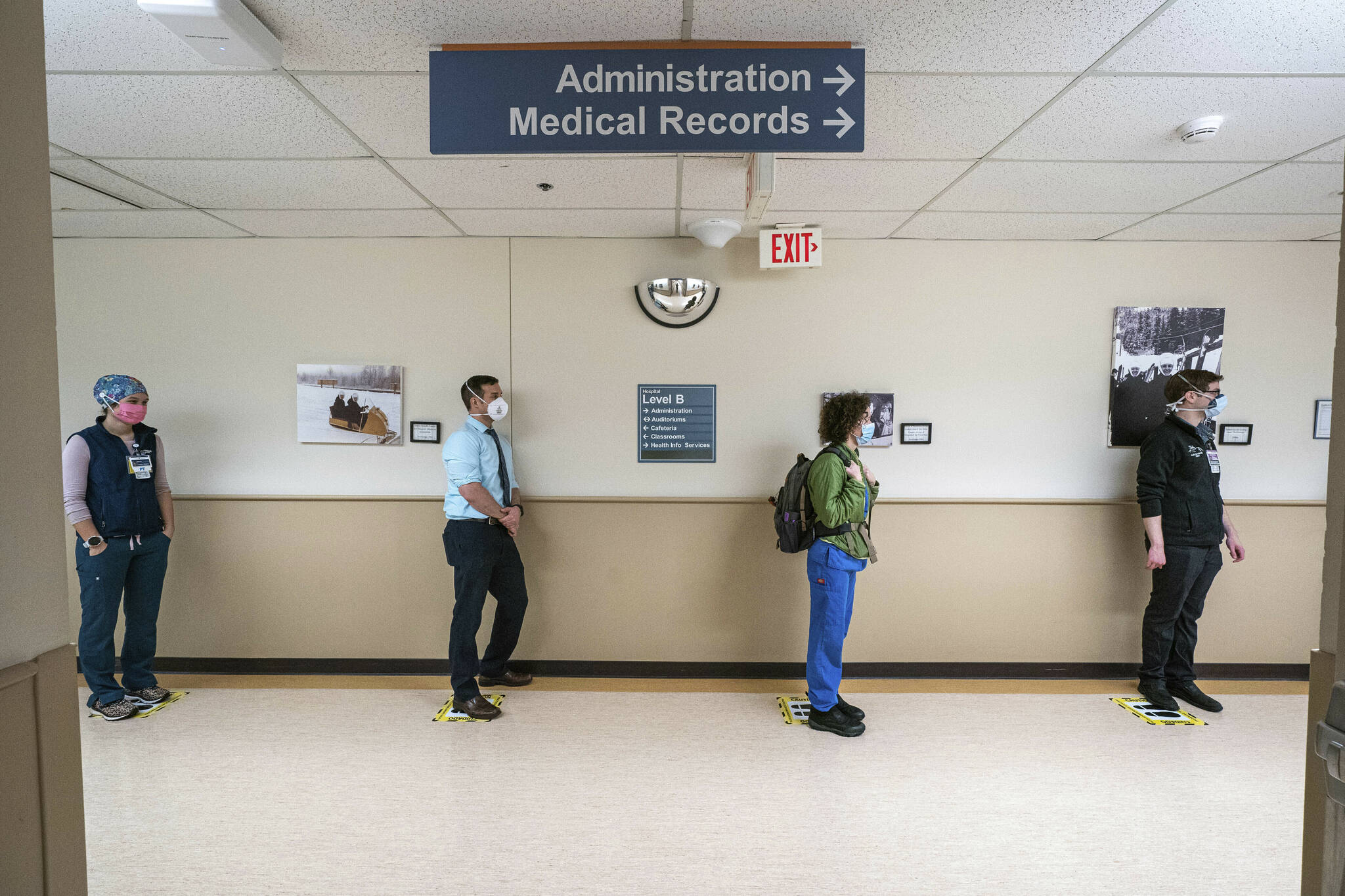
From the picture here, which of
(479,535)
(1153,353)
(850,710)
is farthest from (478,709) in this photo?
(1153,353)

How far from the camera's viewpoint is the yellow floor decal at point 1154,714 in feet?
11.1

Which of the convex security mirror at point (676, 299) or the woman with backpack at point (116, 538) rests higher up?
the convex security mirror at point (676, 299)

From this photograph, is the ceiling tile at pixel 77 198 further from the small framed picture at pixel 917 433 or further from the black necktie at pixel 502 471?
the small framed picture at pixel 917 433

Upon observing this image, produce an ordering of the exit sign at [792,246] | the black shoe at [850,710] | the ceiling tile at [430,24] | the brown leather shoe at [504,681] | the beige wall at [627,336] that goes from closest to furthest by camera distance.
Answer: the ceiling tile at [430,24] → the black shoe at [850,710] → the exit sign at [792,246] → the brown leather shoe at [504,681] → the beige wall at [627,336]

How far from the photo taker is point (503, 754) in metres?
3.00

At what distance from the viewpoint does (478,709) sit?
3340mm

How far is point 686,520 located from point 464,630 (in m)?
1.38

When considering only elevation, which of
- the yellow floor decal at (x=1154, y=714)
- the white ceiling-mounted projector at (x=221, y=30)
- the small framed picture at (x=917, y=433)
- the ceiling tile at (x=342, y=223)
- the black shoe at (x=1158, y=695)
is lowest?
the yellow floor decal at (x=1154, y=714)

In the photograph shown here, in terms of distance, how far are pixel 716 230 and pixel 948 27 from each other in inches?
72.3

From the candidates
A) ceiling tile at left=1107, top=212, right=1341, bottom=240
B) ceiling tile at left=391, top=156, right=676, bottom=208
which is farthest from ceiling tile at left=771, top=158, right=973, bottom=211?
ceiling tile at left=1107, top=212, right=1341, bottom=240

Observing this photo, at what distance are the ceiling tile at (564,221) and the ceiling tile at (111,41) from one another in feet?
4.73

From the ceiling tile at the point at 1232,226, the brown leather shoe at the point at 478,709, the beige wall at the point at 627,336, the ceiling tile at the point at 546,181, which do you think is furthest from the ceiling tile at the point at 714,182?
the brown leather shoe at the point at 478,709

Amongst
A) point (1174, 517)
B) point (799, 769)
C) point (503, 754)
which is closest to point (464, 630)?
point (503, 754)

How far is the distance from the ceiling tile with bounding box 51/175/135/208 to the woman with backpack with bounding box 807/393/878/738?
3631mm
